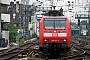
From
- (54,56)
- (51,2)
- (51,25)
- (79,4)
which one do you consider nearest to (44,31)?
(51,25)

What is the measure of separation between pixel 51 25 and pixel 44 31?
62cm

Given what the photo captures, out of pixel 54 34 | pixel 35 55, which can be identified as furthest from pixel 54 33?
pixel 35 55

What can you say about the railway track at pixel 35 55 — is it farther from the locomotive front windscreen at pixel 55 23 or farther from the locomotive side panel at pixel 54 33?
the locomotive front windscreen at pixel 55 23

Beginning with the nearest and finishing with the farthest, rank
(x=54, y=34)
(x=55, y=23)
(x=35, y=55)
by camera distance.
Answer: (x=54, y=34) < (x=55, y=23) < (x=35, y=55)

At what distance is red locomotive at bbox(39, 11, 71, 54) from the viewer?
16281 millimetres

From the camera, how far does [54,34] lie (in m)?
16.3

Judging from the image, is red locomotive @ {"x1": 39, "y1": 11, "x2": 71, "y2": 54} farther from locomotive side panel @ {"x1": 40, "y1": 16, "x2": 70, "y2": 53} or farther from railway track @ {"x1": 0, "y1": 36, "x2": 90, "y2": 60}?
railway track @ {"x1": 0, "y1": 36, "x2": 90, "y2": 60}

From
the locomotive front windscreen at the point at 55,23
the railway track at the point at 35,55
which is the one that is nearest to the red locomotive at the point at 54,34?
the locomotive front windscreen at the point at 55,23

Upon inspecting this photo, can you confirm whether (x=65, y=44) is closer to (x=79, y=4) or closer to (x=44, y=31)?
(x=44, y=31)

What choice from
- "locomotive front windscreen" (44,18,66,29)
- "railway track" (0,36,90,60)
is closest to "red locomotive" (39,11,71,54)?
"locomotive front windscreen" (44,18,66,29)

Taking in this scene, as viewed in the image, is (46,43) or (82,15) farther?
(82,15)

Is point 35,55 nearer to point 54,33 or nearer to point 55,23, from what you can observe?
point 54,33

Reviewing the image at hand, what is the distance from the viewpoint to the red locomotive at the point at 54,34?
16281mm

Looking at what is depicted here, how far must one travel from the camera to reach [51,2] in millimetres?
68312
